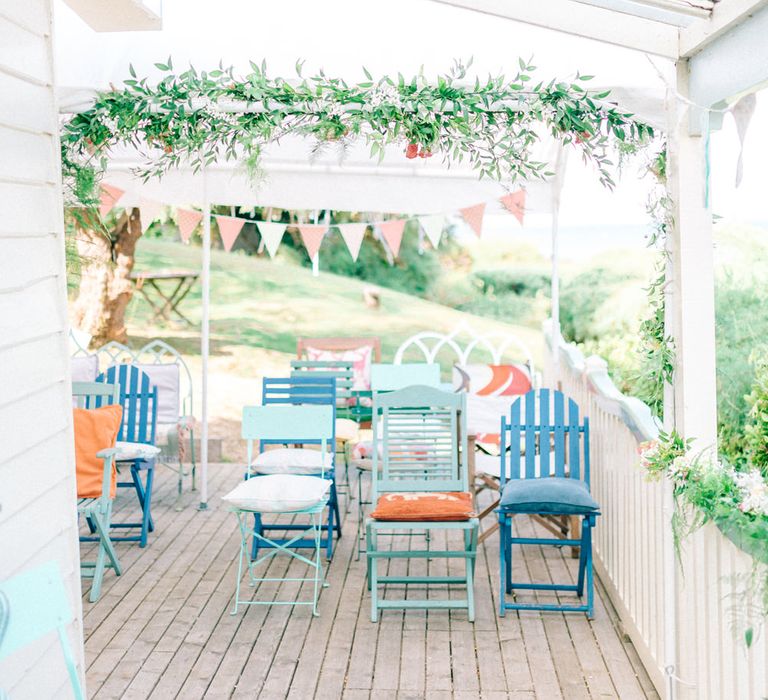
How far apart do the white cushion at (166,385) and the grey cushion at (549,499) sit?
11.4 feet

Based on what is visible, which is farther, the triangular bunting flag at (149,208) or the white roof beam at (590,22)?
the triangular bunting flag at (149,208)

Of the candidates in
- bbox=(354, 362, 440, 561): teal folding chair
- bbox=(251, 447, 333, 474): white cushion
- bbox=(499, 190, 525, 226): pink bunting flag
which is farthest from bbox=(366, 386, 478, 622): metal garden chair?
bbox=(499, 190, 525, 226): pink bunting flag

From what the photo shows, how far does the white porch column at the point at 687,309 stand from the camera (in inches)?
134

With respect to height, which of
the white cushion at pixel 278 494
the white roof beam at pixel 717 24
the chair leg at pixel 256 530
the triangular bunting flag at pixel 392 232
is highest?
the white roof beam at pixel 717 24

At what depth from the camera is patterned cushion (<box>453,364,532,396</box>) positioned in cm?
770

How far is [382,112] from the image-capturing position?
145 inches

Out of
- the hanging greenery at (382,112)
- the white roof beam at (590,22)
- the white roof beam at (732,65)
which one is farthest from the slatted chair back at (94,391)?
the white roof beam at (732,65)

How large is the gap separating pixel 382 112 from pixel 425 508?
1.74m

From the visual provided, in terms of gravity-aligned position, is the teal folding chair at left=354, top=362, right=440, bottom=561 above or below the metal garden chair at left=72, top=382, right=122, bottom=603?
above

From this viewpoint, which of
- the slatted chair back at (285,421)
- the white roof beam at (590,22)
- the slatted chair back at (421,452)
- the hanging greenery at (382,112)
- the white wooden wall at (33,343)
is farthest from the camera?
the slatted chair back at (285,421)

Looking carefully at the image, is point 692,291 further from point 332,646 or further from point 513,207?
point 513,207

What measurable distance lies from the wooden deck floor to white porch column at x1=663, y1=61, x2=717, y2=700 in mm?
408

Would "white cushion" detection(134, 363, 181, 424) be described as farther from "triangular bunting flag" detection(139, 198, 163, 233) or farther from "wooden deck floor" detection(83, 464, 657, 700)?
"wooden deck floor" detection(83, 464, 657, 700)

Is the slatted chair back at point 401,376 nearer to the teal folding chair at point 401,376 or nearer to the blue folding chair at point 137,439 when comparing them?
the teal folding chair at point 401,376
